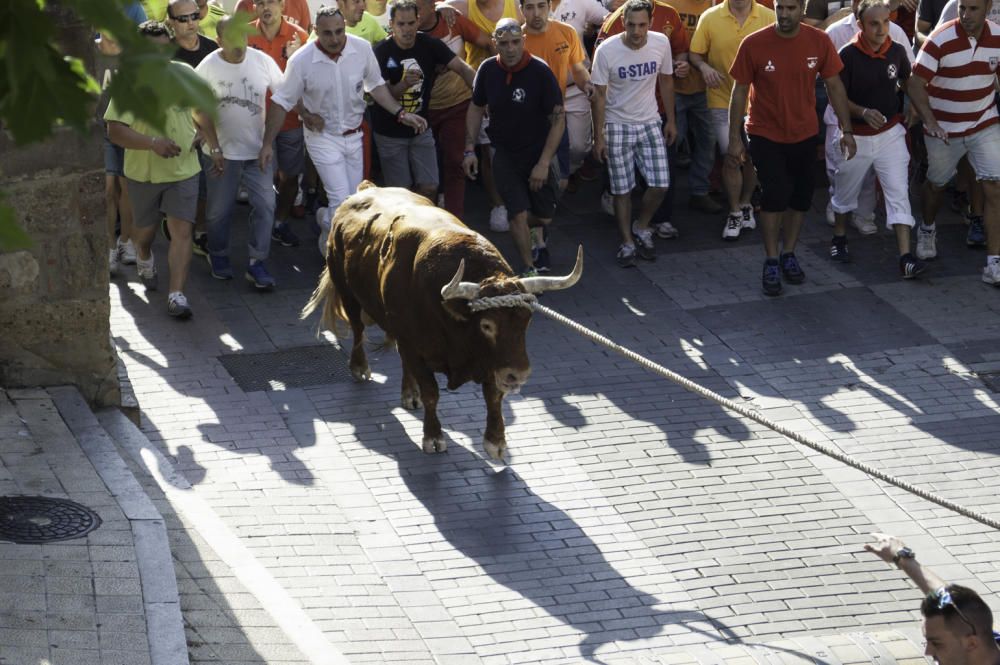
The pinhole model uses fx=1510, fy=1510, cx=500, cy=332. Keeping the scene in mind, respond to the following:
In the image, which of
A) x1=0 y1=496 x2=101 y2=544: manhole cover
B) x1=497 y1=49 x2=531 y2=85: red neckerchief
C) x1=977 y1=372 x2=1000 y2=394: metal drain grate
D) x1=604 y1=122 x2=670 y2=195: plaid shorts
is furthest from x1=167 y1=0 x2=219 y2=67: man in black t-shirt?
x1=977 y1=372 x2=1000 y2=394: metal drain grate

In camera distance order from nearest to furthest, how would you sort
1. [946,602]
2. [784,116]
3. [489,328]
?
[946,602], [489,328], [784,116]

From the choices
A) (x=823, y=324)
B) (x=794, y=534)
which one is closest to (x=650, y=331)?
(x=823, y=324)

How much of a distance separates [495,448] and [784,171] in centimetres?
439

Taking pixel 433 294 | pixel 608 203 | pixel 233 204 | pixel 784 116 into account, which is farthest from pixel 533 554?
pixel 608 203

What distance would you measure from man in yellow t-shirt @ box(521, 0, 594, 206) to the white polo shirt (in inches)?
59.0

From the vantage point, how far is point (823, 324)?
1170 cm

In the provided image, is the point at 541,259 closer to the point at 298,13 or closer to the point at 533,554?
the point at 298,13

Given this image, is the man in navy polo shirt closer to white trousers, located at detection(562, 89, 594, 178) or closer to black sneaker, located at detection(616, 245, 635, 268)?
black sneaker, located at detection(616, 245, 635, 268)

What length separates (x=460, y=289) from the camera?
28.7ft

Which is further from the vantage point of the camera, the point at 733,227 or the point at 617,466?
the point at 733,227

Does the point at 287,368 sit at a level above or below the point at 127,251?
below

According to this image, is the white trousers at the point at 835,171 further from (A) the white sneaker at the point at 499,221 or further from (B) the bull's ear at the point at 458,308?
(B) the bull's ear at the point at 458,308

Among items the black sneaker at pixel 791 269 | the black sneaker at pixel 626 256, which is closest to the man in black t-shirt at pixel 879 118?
the black sneaker at pixel 791 269

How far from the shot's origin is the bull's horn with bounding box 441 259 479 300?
28.7 feet
